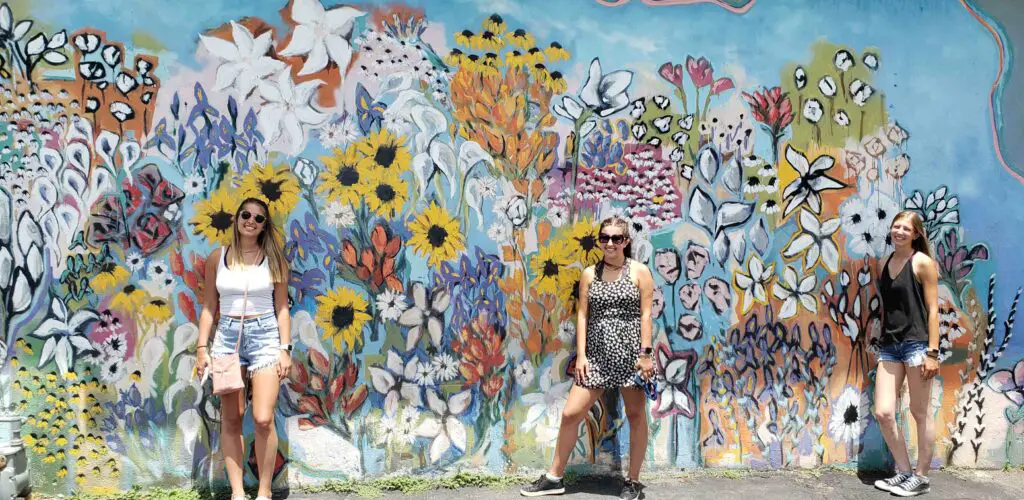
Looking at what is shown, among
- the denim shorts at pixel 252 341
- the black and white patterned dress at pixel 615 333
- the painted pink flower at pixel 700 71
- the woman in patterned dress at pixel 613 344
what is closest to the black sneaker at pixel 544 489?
the woman in patterned dress at pixel 613 344

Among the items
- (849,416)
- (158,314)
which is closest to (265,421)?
(158,314)

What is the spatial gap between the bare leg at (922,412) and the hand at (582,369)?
2.02 m

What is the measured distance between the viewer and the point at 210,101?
4336 mm

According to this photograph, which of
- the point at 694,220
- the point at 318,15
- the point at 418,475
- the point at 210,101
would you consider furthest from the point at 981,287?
the point at 210,101

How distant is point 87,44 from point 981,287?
5.77 metres

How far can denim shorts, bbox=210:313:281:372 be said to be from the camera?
159 inches

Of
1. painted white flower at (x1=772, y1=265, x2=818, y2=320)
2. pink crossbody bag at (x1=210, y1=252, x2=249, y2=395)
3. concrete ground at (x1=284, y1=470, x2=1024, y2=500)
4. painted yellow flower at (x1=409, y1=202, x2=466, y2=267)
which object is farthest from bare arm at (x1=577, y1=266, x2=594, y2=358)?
pink crossbody bag at (x1=210, y1=252, x2=249, y2=395)

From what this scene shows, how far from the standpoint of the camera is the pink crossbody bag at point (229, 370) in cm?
399

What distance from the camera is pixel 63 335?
4.30 meters

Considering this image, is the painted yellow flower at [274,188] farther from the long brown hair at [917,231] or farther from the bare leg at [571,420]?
the long brown hair at [917,231]

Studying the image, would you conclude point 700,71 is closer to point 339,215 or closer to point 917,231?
point 917,231

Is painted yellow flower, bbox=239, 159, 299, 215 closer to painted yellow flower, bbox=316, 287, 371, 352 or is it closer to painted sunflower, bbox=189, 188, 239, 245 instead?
painted sunflower, bbox=189, 188, 239, 245

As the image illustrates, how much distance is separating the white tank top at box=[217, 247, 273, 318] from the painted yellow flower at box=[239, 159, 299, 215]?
441mm

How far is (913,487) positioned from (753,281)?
1547 mm
